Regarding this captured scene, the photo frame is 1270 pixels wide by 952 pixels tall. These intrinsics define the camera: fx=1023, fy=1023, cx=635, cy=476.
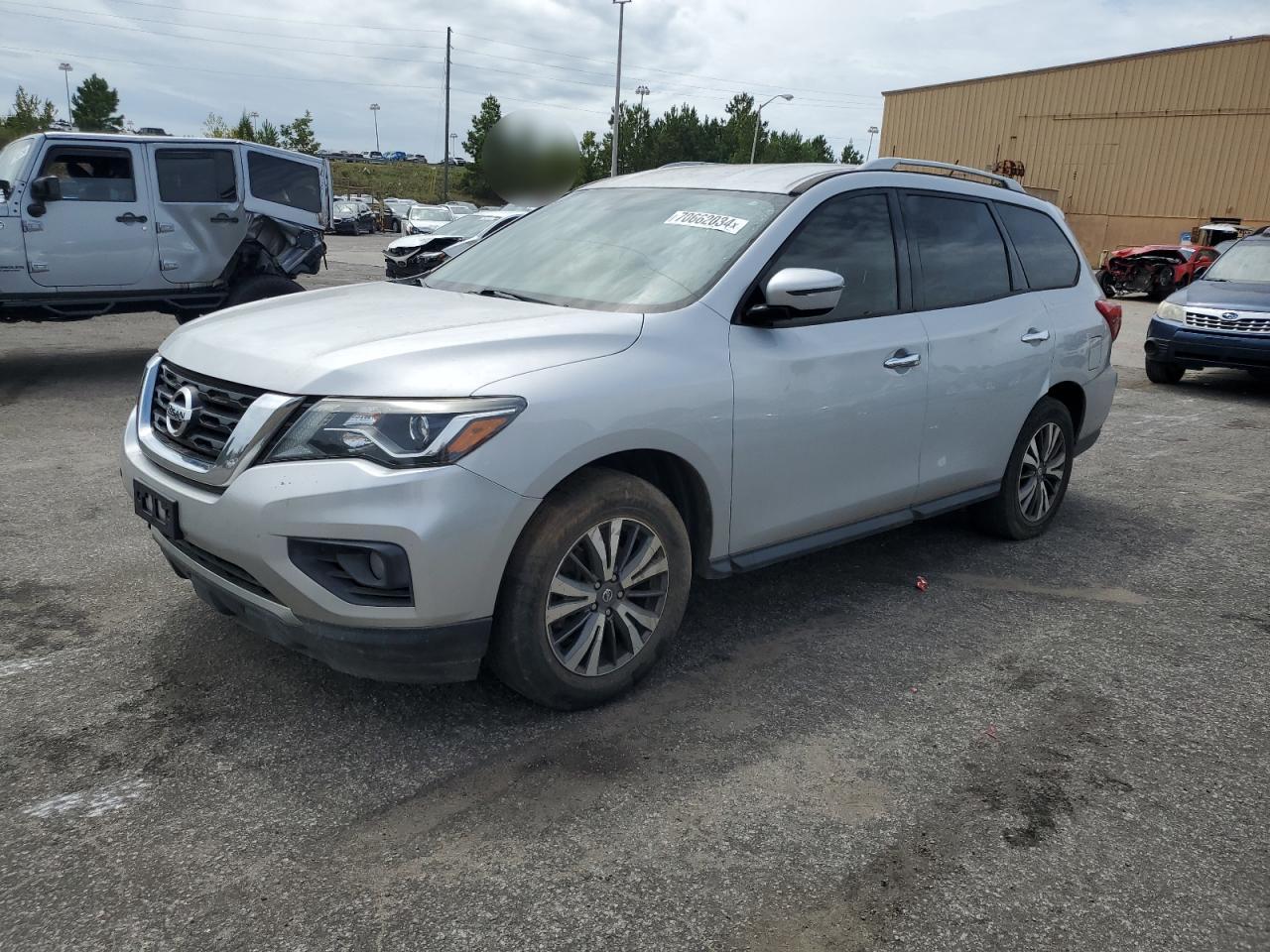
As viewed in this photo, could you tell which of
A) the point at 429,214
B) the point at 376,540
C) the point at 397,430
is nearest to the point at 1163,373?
the point at 397,430

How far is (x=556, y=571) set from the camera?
2.99m

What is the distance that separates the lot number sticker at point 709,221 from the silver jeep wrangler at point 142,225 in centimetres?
715

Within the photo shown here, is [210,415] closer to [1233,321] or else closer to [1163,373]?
[1233,321]

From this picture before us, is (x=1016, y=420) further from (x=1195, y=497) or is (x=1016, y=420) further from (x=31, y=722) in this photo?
(x=31, y=722)

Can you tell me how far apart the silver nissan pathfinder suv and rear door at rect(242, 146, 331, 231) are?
22.1 feet

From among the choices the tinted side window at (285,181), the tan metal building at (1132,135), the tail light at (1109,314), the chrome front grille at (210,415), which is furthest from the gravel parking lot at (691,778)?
the tan metal building at (1132,135)

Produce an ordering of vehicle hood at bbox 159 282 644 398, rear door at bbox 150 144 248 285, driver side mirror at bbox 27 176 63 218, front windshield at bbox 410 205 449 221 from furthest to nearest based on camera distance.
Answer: front windshield at bbox 410 205 449 221
rear door at bbox 150 144 248 285
driver side mirror at bbox 27 176 63 218
vehicle hood at bbox 159 282 644 398

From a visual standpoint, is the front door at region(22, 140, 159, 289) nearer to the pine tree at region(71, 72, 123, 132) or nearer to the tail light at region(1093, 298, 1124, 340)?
the tail light at region(1093, 298, 1124, 340)

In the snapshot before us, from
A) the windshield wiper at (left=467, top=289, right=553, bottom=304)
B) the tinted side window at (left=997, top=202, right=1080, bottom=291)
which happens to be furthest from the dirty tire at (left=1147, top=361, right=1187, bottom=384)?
the windshield wiper at (left=467, top=289, right=553, bottom=304)

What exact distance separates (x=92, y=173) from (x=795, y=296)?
8413 mm

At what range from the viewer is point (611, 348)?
10.4ft

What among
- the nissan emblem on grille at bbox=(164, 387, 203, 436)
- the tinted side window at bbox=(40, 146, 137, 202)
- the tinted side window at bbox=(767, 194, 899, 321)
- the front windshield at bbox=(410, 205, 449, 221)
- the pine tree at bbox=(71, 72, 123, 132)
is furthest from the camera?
the pine tree at bbox=(71, 72, 123, 132)

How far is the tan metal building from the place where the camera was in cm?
3095

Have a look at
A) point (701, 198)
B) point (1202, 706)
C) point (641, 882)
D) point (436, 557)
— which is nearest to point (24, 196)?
point (701, 198)
